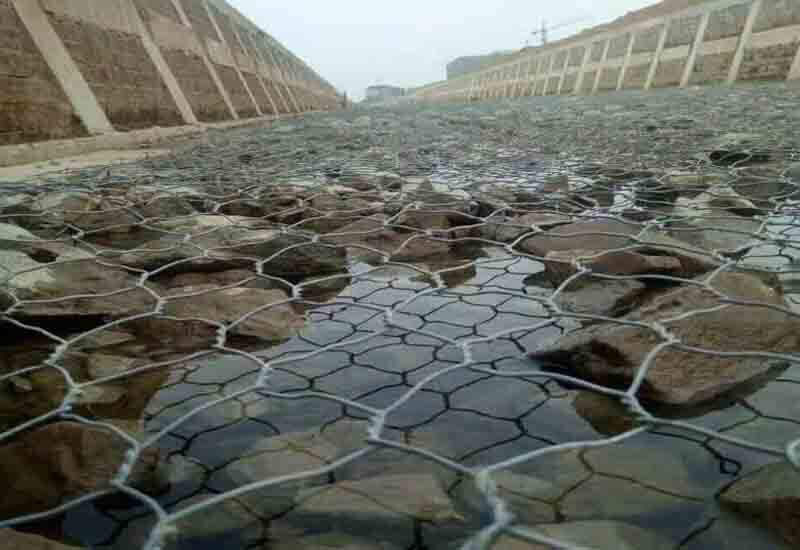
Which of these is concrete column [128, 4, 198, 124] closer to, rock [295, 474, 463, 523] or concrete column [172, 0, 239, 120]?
concrete column [172, 0, 239, 120]

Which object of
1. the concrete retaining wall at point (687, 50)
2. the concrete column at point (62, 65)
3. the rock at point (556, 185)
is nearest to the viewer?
the rock at point (556, 185)

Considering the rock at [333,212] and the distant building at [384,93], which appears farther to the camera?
the distant building at [384,93]

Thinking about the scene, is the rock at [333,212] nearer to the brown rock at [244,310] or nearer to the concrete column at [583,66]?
the brown rock at [244,310]

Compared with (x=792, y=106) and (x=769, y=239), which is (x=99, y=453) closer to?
(x=769, y=239)

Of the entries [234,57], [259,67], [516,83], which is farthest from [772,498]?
[516,83]

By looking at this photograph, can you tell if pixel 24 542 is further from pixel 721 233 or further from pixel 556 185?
pixel 556 185

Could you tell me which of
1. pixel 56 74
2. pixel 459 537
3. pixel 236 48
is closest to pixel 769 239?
pixel 459 537

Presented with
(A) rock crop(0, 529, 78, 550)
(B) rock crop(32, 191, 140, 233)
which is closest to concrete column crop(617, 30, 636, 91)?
(B) rock crop(32, 191, 140, 233)

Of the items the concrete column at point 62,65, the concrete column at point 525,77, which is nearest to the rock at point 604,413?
the concrete column at point 62,65
